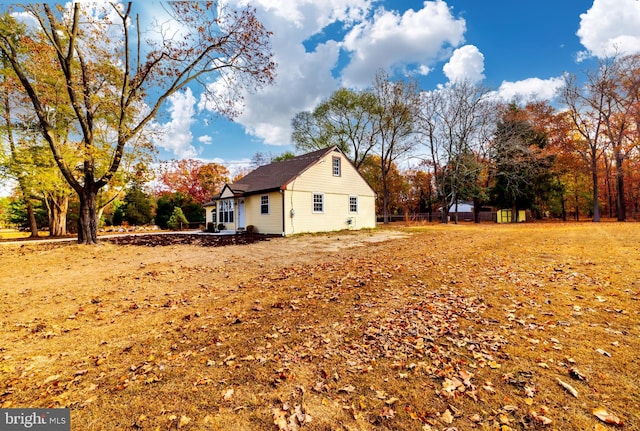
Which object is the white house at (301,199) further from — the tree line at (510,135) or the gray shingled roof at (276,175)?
the tree line at (510,135)

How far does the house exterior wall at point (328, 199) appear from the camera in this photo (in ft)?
59.7

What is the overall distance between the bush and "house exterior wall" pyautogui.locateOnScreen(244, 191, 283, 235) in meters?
12.9

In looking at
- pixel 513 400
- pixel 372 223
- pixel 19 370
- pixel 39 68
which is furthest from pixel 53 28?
pixel 372 223

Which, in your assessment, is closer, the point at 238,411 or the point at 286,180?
the point at 238,411

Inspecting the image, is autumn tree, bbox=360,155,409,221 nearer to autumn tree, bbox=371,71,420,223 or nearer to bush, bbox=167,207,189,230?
autumn tree, bbox=371,71,420,223

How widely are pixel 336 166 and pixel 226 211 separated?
974 cm

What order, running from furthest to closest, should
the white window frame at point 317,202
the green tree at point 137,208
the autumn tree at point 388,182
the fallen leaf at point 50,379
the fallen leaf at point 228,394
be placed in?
the autumn tree at point 388,182 < the green tree at point 137,208 < the white window frame at point 317,202 < the fallen leaf at point 50,379 < the fallen leaf at point 228,394

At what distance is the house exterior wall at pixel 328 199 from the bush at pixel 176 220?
1754cm

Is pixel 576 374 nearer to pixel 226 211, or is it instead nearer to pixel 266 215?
pixel 266 215

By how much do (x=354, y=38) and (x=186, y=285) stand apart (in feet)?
54.3

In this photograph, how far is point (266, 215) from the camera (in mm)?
19000

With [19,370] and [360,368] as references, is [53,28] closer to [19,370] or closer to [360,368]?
[19,370]

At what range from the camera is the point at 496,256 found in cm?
845

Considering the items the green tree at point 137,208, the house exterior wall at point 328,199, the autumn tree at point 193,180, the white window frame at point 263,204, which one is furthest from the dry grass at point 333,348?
the autumn tree at point 193,180
